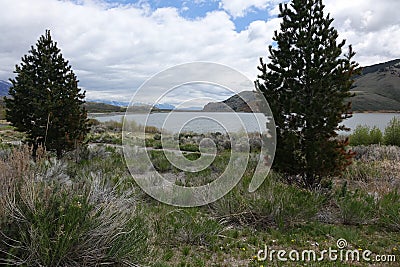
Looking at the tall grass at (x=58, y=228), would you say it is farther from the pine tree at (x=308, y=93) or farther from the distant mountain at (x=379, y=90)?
the distant mountain at (x=379, y=90)

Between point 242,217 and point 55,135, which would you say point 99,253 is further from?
point 55,135

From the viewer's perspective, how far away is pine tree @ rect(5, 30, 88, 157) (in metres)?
9.01

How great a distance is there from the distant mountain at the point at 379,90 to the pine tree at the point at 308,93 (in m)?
44.4

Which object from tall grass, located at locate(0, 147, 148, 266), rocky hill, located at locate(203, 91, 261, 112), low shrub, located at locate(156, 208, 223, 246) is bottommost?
low shrub, located at locate(156, 208, 223, 246)

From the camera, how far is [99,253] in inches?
127

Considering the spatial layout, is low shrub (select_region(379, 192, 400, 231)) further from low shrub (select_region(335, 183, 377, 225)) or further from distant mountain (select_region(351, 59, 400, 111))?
distant mountain (select_region(351, 59, 400, 111))

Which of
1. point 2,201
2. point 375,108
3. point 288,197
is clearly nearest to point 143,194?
point 288,197

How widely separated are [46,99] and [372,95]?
60.4m

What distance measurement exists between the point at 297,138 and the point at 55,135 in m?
6.46

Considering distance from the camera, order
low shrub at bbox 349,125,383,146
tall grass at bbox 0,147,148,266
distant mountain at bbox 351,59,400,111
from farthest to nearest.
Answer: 1. distant mountain at bbox 351,59,400,111
2. low shrub at bbox 349,125,383,146
3. tall grass at bbox 0,147,148,266

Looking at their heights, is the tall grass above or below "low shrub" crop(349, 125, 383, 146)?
below

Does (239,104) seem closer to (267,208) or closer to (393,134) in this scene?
(267,208)

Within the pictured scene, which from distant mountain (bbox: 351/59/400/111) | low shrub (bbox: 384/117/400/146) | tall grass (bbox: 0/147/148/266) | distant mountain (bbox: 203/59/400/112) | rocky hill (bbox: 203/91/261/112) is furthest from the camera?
distant mountain (bbox: 351/59/400/111)

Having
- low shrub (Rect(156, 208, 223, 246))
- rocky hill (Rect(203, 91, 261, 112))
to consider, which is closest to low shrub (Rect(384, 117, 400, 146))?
rocky hill (Rect(203, 91, 261, 112))
